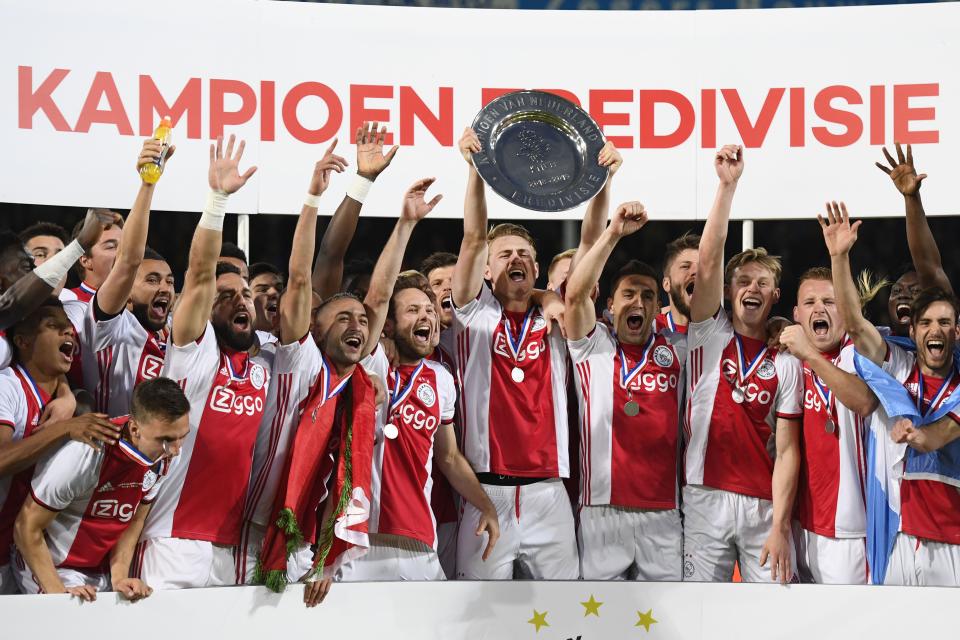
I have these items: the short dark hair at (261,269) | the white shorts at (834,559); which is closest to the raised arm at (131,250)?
the short dark hair at (261,269)

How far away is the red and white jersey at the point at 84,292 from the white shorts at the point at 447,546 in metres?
1.92

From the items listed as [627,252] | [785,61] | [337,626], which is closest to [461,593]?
[337,626]

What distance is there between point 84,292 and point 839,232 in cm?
338

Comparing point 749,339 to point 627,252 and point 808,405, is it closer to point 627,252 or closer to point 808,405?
point 808,405

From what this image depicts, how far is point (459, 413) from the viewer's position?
5539 millimetres

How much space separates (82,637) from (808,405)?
10.5ft

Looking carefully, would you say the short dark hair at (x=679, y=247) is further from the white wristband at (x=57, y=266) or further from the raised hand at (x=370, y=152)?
the white wristband at (x=57, y=266)

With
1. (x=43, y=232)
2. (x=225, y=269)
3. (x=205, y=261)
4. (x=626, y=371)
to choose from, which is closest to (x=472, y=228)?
(x=626, y=371)

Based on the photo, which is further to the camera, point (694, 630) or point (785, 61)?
point (785, 61)

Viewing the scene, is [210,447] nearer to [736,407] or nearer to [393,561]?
[393,561]

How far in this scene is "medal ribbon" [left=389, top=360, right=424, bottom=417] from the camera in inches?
207

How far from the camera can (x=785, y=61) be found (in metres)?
6.73

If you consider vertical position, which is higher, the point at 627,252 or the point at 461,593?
the point at 627,252

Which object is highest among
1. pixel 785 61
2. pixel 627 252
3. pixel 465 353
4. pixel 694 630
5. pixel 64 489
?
pixel 785 61
